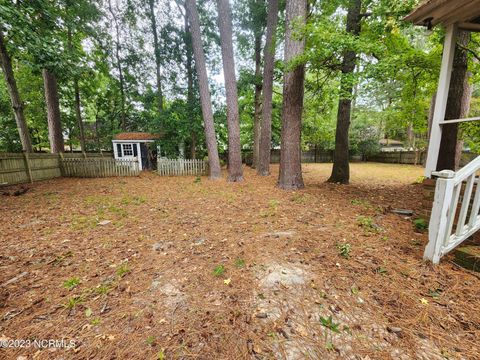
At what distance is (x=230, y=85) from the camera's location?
8.21 metres

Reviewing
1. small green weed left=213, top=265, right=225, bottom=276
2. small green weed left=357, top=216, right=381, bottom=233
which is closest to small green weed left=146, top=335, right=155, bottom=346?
small green weed left=213, top=265, right=225, bottom=276

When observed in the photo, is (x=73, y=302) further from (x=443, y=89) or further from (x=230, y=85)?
(x=230, y=85)

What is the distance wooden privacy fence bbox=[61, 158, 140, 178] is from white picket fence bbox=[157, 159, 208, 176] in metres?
1.41

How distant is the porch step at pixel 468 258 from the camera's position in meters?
2.19

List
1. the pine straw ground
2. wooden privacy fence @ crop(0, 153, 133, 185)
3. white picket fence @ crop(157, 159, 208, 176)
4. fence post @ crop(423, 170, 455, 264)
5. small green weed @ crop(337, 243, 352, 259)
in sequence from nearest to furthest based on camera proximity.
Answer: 1. the pine straw ground
2. fence post @ crop(423, 170, 455, 264)
3. small green weed @ crop(337, 243, 352, 259)
4. wooden privacy fence @ crop(0, 153, 133, 185)
5. white picket fence @ crop(157, 159, 208, 176)

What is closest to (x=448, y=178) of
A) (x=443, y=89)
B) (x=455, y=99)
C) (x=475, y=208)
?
(x=475, y=208)

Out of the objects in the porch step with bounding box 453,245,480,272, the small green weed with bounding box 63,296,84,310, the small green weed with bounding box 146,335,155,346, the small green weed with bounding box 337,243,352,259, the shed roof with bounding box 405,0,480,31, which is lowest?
the small green weed with bounding box 63,296,84,310

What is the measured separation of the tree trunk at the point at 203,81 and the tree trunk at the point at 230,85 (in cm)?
99

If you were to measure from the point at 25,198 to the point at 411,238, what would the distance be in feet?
30.9

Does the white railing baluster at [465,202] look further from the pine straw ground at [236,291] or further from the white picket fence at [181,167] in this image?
the white picket fence at [181,167]

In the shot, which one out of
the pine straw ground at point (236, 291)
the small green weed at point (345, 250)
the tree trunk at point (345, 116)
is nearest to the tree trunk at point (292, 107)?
the tree trunk at point (345, 116)

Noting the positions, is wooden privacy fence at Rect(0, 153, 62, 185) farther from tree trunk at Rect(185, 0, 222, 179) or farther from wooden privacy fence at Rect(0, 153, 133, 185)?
tree trunk at Rect(185, 0, 222, 179)

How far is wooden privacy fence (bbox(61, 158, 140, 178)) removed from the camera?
10.4 meters

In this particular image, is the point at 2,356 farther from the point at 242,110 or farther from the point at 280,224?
the point at 242,110
